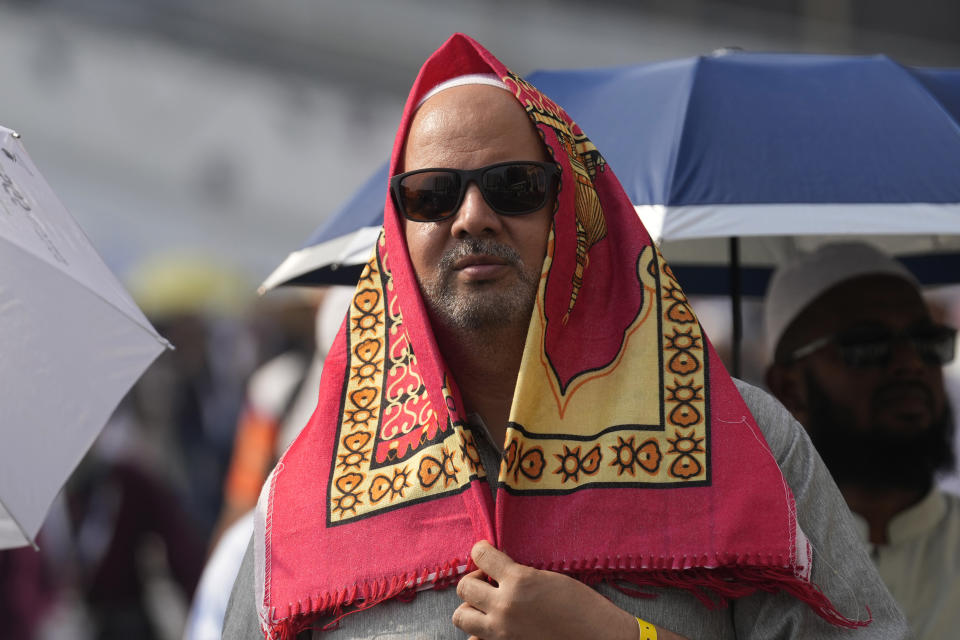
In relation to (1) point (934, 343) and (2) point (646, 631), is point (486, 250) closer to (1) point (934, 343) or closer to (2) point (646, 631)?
(2) point (646, 631)

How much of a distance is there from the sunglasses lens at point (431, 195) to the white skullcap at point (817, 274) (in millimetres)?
1909

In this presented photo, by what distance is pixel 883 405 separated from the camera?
155 inches

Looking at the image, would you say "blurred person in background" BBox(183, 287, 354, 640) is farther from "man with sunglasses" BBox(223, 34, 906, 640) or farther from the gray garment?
the gray garment

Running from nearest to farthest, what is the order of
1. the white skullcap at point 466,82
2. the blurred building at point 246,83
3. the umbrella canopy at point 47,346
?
the umbrella canopy at point 47,346, the white skullcap at point 466,82, the blurred building at point 246,83

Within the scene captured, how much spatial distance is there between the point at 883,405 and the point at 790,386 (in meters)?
0.34

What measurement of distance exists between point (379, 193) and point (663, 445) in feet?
4.43

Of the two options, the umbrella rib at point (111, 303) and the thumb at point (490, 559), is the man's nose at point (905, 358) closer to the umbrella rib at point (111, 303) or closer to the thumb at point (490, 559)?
the thumb at point (490, 559)

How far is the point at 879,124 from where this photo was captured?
3160mm

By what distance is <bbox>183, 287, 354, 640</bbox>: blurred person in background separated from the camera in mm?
4027

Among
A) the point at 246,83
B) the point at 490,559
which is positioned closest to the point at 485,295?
the point at 490,559

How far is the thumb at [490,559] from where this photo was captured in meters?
2.29

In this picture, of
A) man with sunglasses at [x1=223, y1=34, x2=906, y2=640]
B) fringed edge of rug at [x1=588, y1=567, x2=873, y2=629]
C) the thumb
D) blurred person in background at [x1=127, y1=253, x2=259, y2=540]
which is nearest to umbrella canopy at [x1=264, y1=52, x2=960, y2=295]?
man with sunglasses at [x1=223, y1=34, x2=906, y2=640]

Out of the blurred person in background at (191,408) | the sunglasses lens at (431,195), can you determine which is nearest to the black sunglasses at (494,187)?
the sunglasses lens at (431,195)

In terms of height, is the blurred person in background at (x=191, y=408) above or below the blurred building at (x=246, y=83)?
below
